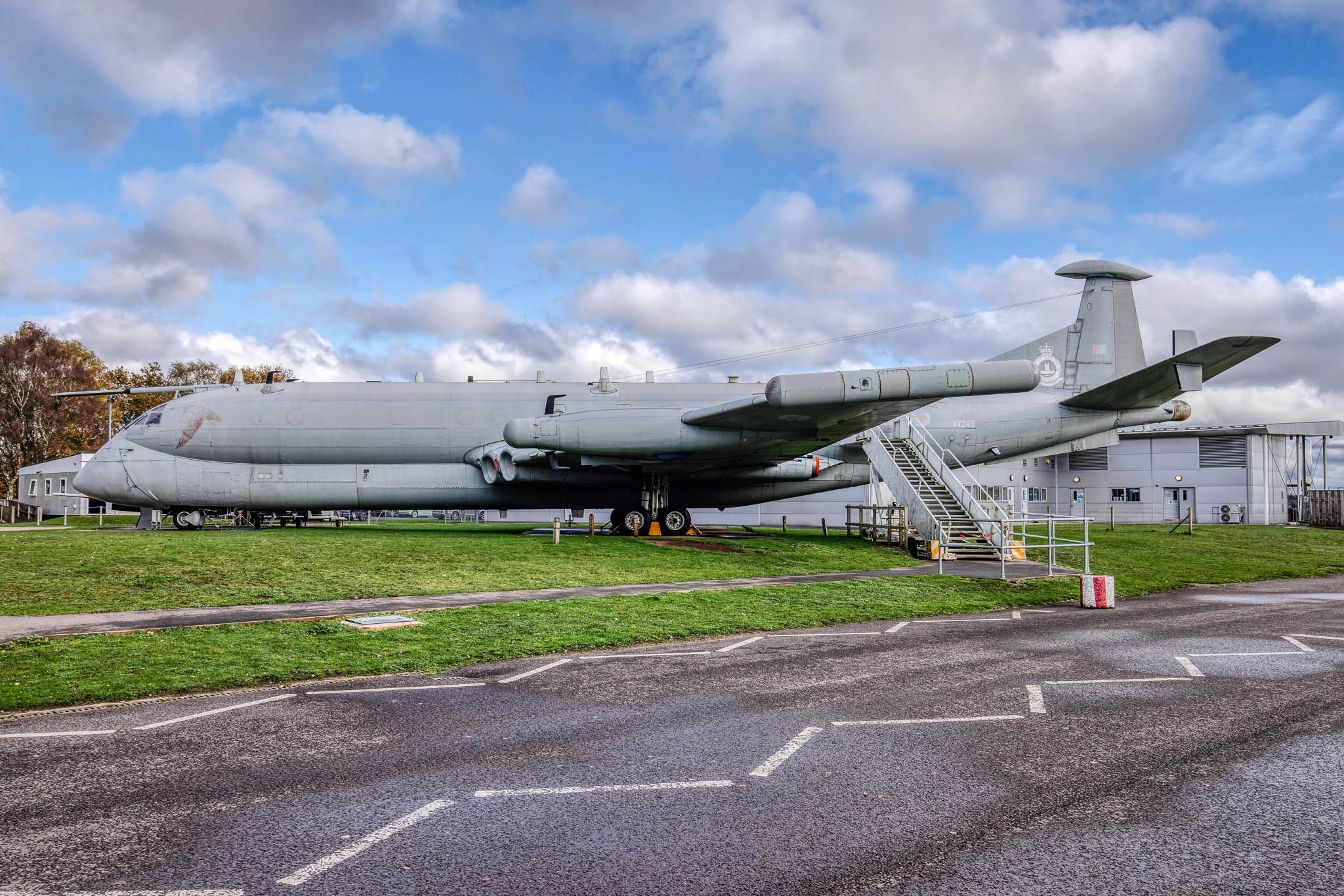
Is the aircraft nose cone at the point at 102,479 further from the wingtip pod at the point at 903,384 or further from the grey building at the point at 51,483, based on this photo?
the grey building at the point at 51,483

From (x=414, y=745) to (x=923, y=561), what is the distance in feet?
54.9

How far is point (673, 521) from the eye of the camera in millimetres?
26406

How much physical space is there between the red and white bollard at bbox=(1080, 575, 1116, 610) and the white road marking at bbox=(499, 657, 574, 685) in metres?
9.08

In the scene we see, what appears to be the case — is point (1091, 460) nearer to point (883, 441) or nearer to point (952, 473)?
point (883, 441)

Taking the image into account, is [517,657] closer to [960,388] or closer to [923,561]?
[960,388]

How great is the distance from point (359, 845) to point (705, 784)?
1.97 m

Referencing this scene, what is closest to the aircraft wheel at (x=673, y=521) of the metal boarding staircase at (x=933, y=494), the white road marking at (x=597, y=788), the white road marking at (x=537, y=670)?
the metal boarding staircase at (x=933, y=494)

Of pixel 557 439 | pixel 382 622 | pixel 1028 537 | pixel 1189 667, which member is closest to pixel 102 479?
pixel 557 439

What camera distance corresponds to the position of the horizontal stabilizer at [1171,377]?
18641 mm

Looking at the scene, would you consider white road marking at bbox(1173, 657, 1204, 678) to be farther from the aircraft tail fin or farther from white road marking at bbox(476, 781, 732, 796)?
the aircraft tail fin

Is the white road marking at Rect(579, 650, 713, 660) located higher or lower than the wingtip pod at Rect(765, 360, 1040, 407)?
lower

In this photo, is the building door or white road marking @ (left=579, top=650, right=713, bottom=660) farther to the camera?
the building door

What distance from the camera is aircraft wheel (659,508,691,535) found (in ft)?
86.3

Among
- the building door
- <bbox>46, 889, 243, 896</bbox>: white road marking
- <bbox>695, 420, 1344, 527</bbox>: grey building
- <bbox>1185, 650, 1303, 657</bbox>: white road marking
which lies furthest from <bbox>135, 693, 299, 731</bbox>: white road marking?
the building door
